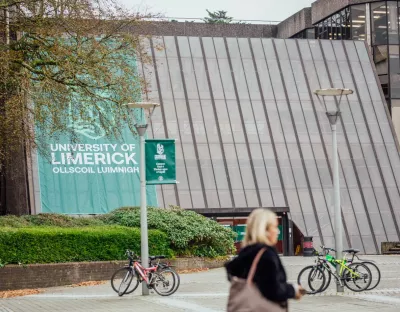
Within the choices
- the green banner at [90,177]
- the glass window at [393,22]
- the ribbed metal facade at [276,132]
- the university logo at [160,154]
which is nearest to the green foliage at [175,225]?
the university logo at [160,154]

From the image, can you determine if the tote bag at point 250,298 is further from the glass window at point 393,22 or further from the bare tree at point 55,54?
the glass window at point 393,22

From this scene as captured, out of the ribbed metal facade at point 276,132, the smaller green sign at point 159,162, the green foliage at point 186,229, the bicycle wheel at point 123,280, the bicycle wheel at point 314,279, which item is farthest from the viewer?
the ribbed metal facade at point 276,132

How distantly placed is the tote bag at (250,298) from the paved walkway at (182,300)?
894 centimetres

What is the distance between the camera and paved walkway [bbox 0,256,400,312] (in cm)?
1612

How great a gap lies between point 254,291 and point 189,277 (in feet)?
58.8

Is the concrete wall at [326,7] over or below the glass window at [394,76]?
over

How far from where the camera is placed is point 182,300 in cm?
1791

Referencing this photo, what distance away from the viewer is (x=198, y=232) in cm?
2738

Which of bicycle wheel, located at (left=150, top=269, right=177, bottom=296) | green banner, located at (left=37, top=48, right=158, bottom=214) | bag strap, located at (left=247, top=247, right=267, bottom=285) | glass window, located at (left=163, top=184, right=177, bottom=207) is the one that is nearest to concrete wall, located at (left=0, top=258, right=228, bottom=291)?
bicycle wheel, located at (left=150, top=269, right=177, bottom=296)

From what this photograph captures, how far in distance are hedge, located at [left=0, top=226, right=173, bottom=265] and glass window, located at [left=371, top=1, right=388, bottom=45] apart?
28.0 m

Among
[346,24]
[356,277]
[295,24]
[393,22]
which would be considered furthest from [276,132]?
[356,277]

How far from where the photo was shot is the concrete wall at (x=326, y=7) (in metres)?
52.1

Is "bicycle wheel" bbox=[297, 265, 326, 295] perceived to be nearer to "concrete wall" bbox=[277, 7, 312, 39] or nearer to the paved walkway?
the paved walkway

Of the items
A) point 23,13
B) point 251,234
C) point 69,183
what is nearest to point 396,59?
point 69,183
